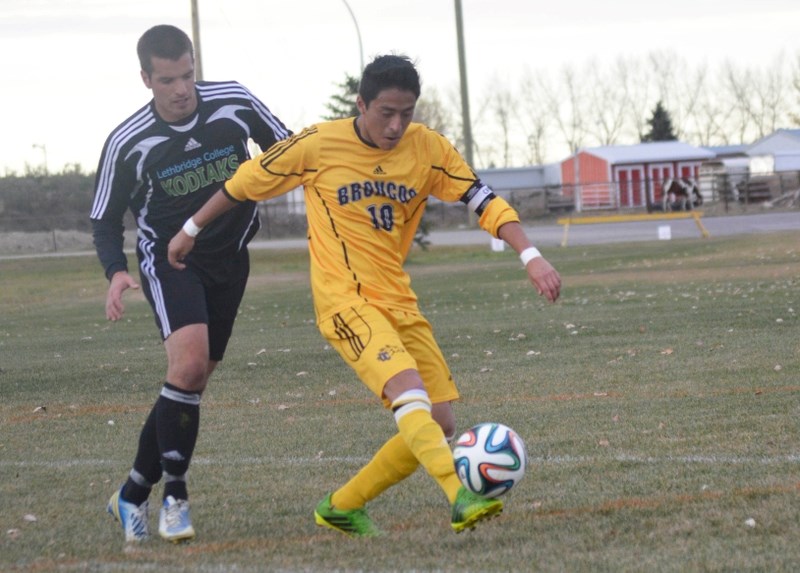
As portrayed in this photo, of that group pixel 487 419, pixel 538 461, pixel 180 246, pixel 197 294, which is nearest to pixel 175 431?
pixel 197 294

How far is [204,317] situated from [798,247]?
85.9ft

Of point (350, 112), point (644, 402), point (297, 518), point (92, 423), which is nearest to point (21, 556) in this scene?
point (297, 518)

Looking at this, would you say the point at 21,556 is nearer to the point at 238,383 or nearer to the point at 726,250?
the point at 238,383

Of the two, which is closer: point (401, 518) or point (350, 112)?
point (401, 518)

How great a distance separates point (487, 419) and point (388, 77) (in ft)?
13.6

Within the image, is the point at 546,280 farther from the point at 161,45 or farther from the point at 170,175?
the point at 161,45

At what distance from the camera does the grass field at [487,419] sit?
531 centimetres

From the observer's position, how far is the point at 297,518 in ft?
20.2

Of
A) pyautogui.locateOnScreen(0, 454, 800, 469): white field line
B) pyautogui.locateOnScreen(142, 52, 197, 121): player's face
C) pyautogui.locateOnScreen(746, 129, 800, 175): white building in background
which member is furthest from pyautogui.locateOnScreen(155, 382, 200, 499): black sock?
pyautogui.locateOnScreen(746, 129, 800, 175): white building in background

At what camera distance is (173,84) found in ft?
20.1

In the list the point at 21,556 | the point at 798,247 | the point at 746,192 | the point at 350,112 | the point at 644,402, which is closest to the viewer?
the point at 21,556

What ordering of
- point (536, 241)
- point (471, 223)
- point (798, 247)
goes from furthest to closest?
point (471, 223), point (536, 241), point (798, 247)

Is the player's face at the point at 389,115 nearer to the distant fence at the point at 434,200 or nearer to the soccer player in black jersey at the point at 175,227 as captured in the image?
the soccer player in black jersey at the point at 175,227

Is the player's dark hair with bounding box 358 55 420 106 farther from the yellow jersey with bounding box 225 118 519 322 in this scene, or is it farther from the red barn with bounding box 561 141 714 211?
the red barn with bounding box 561 141 714 211
